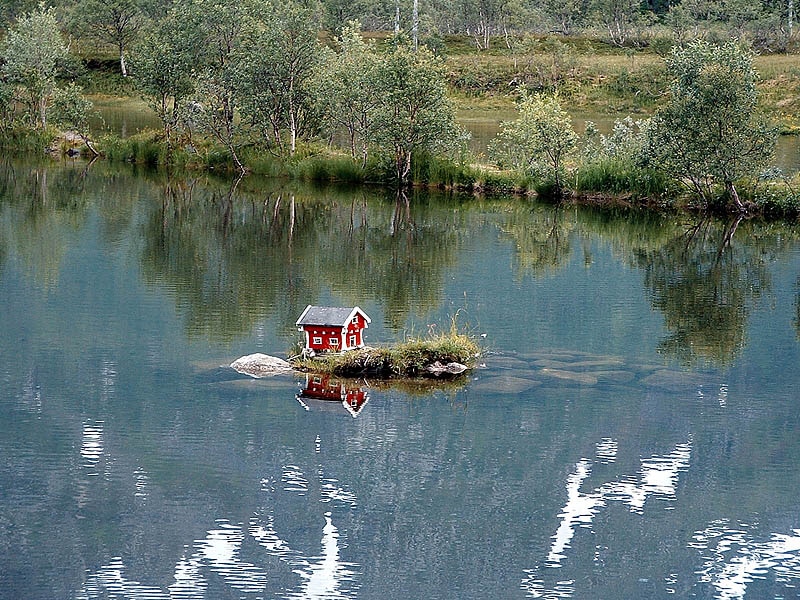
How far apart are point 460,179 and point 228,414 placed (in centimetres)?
2438

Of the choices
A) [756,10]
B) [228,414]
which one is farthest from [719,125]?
[756,10]

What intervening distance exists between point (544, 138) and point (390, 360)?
1994 cm

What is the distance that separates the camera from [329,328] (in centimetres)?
1686

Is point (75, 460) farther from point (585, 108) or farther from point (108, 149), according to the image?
point (585, 108)

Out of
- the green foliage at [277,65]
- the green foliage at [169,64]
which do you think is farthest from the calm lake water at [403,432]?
the green foliage at [169,64]

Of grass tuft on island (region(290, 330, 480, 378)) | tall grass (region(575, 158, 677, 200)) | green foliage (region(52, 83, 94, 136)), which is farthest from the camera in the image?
green foliage (region(52, 83, 94, 136))

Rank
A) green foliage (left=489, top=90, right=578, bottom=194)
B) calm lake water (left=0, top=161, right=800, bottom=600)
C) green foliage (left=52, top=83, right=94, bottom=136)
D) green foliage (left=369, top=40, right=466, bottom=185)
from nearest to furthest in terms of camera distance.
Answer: calm lake water (left=0, top=161, right=800, bottom=600) → green foliage (left=489, top=90, right=578, bottom=194) → green foliage (left=369, top=40, right=466, bottom=185) → green foliage (left=52, top=83, right=94, bottom=136)

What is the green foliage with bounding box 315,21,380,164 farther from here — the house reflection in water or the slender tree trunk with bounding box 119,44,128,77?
the slender tree trunk with bounding box 119,44,128,77

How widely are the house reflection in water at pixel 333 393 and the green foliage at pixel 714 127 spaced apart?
62.0ft

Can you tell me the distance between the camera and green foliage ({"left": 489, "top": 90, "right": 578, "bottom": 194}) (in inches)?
1390

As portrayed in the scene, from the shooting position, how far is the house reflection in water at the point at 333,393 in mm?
15355

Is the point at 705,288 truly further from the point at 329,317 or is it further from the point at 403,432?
the point at 403,432

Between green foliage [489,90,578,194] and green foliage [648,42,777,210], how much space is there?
9.45 ft

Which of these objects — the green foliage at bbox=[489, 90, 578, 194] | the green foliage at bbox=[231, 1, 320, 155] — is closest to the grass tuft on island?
the green foliage at bbox=[489, 90, 578, 194]
